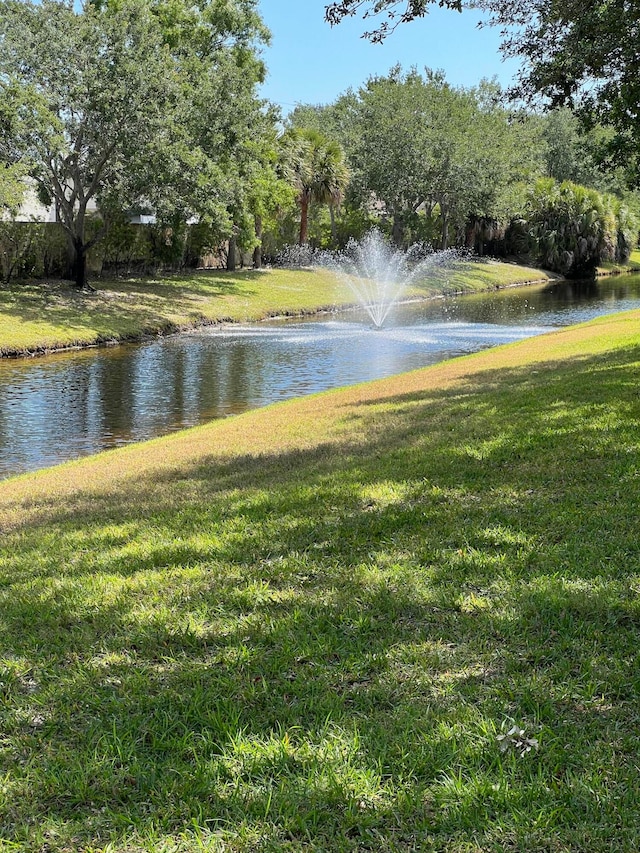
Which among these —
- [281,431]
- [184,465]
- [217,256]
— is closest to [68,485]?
[184,465]

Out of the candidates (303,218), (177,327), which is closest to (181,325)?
(177,327)

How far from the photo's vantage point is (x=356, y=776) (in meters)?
2.64

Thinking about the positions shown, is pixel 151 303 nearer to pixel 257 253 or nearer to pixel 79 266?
pixel 79 266

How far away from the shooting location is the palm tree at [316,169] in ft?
156

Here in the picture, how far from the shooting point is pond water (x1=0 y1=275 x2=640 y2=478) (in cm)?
1366

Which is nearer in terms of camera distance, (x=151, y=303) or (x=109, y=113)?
(x=109, y=113)

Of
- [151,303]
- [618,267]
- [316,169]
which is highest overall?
[316,169]

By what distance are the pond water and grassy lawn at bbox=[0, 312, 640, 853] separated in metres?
6.78

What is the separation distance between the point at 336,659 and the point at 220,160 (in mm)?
30957

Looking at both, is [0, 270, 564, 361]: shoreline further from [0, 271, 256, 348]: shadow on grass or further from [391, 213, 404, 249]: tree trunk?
[391, 213, 404, 249]: tree trunk

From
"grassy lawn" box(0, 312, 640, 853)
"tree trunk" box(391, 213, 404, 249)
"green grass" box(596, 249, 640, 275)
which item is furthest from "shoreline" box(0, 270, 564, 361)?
"green grass" box(596, 249, 640, 275)

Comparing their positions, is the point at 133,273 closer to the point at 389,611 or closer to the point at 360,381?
the point at 360,381

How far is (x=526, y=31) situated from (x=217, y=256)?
3650cm

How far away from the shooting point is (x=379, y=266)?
2127 inches
